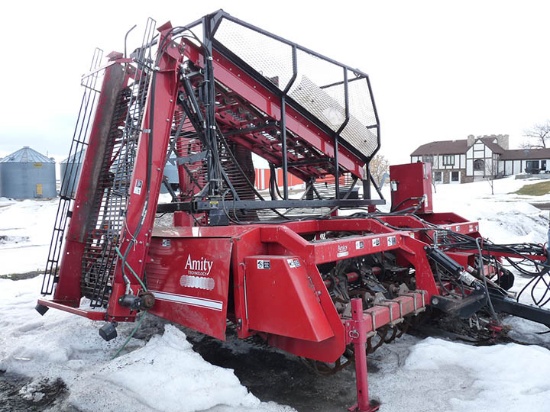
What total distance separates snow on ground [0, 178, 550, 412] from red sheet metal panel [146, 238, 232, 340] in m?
0.25

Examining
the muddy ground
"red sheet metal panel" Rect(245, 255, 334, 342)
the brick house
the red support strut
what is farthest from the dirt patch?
the brick house

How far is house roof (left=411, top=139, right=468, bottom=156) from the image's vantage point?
57.0m

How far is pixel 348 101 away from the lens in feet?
19.8

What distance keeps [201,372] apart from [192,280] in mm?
769

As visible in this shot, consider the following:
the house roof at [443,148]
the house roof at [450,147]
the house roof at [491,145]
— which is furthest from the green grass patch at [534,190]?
the house roof at [443,148]

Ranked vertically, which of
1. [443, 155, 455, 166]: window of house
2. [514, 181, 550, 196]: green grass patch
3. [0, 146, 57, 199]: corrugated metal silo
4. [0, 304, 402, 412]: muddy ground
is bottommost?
[0, 304, 402, 412]: muddy ground

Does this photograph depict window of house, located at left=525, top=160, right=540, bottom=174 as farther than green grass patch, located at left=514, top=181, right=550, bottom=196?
Yes

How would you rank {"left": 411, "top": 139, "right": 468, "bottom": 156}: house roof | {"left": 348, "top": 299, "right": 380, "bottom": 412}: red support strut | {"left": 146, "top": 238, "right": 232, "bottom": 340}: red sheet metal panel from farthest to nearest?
{"left": 411, "top": 139, "right": 468, "bottom": 156}: house roof < {"left": 146, "top": 238, "right": 232, "bottom": 340}: red sheet metal panel < {"left": 348, "top": 299, "right": 380, "bottom": 412}: red support strut

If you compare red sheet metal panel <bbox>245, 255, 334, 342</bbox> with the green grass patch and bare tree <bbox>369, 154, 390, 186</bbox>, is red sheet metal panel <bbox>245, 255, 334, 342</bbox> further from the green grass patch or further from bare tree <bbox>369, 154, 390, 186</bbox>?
the green grass patch

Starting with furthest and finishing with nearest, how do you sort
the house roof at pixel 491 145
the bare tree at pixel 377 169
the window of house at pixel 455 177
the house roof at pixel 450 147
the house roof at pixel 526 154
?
the window of house at pixel 455 177 < the house roof at pixel 450 147 < the house roof at pixel 526 154 < the house roof at pixel 491 145 < the bare tree at pixel 377 169

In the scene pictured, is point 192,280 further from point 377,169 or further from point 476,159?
point 476,159

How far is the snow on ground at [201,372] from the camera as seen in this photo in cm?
312

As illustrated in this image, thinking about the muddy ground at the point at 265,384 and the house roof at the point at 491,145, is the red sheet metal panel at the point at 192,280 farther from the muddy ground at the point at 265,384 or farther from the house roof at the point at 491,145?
the house roof at the point at 491,145

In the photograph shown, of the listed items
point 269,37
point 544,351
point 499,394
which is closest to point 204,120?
point 269,37
